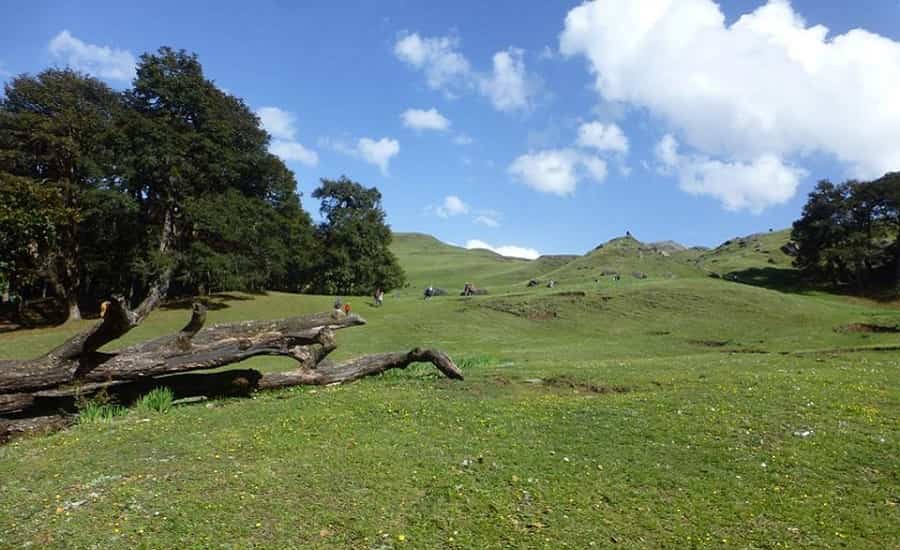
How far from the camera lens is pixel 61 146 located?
38.8 metres

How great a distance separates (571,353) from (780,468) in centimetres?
1975

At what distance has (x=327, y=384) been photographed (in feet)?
52.2

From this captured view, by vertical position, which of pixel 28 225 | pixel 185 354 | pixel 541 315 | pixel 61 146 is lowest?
pixel 541 315

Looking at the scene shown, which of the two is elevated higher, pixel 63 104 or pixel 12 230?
pixel 63 104

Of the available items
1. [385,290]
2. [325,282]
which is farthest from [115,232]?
[385,290]

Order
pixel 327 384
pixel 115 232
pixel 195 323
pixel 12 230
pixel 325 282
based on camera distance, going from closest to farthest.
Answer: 1. pixel 195 323
2. pixel 327 384
3. pixel 12 230
4. pixel 115 232
5. pixel 325 282

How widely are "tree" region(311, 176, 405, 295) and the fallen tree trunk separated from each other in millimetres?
52533

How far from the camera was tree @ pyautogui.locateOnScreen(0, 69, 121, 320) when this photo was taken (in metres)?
37.8

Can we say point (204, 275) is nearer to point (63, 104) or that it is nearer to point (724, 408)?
point (63, 104)

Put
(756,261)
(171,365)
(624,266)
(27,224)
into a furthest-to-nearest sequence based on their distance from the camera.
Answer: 1. (756,261)
2. (624,266)
3. (27,224)
4. (171,365)

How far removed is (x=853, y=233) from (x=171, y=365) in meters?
75.5

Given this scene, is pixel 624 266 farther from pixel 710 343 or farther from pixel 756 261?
pixel 710 343

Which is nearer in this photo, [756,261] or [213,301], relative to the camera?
[213,301]

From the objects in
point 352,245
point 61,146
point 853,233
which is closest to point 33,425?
point 61,146
